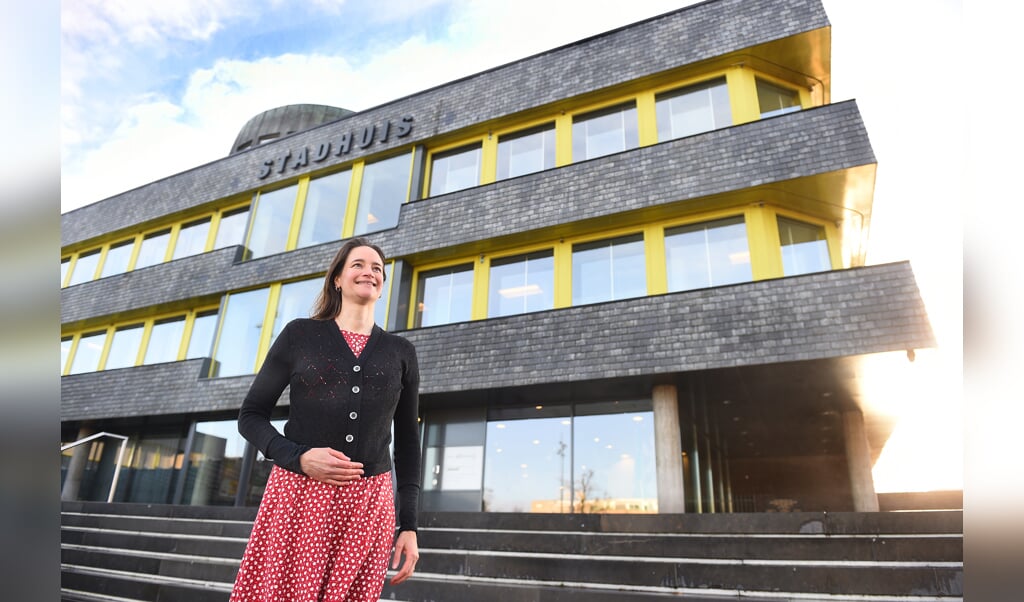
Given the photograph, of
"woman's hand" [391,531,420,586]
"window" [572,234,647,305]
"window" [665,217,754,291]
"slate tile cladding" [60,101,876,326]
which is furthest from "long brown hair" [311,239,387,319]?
"slate tile cladding" [60,101,876,326]

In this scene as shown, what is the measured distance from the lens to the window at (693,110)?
13.7 metres

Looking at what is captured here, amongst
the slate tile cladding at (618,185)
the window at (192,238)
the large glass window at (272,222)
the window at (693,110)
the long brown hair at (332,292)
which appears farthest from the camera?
the window at (192,238)

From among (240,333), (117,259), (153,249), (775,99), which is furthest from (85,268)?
(775,99)

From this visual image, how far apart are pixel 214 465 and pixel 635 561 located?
1464 cm

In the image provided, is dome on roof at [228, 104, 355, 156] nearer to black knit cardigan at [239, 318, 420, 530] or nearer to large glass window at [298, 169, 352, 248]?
large glass window at [298, 169, 352, 248]

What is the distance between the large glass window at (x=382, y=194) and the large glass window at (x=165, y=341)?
24.2 feet

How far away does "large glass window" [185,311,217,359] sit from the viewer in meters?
18.5

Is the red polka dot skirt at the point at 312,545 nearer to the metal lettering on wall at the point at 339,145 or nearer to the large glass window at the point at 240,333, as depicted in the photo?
the large glass window at the point at 240,333

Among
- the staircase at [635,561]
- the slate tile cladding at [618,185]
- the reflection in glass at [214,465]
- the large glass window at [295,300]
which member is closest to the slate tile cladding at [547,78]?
the slate tile cladding at [618,185]

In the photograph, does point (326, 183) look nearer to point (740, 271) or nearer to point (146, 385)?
point (146, 385)

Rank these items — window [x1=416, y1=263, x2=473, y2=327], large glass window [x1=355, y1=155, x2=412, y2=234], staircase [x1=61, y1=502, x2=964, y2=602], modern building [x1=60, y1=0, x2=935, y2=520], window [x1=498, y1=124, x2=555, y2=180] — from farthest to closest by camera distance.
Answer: large glass window [x1=355, y1=155, x2=412, y2=234] → window [x1=498, y1=124, x2=555, y2=180] → window [x1=416, y1=263, x2=473, y2=327] → modern building [x1=60, y1=0, x2=935, y2=520] → staircase [x1=61, y1=502, x2=964, y2=602]

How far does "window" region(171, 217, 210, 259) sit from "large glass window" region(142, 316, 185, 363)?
2.34 meters

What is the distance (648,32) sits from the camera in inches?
582

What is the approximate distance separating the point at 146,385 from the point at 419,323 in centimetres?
932
